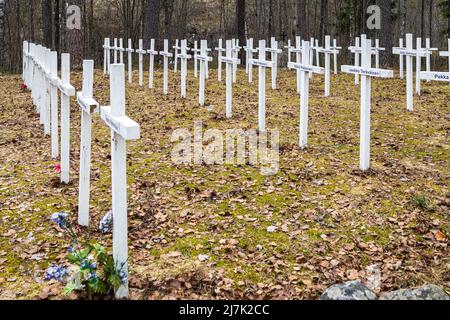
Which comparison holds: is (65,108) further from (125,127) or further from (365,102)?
(365,102)

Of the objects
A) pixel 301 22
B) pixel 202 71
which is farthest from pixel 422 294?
pixel 301 22

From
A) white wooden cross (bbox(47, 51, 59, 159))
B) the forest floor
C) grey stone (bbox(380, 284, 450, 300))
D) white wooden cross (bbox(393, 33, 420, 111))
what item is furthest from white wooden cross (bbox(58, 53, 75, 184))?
white wooden cross (bbox(393, 33, 420, 111))

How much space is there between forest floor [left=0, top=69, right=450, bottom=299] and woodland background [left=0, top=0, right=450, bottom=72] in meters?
10.2

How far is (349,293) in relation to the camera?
3781mm

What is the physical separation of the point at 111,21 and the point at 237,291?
40.5 m

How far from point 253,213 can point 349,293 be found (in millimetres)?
2306

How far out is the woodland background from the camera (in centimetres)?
2067

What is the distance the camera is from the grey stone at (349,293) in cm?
375

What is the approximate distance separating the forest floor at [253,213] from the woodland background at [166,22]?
10.2m

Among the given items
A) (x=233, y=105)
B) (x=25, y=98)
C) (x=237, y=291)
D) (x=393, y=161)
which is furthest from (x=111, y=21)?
(x=237, y=291)

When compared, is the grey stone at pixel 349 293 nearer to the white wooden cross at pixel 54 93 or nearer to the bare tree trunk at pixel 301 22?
the white wooden cross at pixel 54 93

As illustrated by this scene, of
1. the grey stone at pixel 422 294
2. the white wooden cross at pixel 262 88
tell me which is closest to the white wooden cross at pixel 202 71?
the white wooden cross at pixel 262 88

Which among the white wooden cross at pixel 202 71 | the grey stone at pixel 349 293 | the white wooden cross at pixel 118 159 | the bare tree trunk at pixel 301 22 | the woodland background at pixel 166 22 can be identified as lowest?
the grey stone at pixel 349 293

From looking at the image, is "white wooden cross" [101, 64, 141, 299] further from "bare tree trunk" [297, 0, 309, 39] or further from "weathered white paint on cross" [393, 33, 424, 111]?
"bare tree trunk" [297, 0, 309, 39]
